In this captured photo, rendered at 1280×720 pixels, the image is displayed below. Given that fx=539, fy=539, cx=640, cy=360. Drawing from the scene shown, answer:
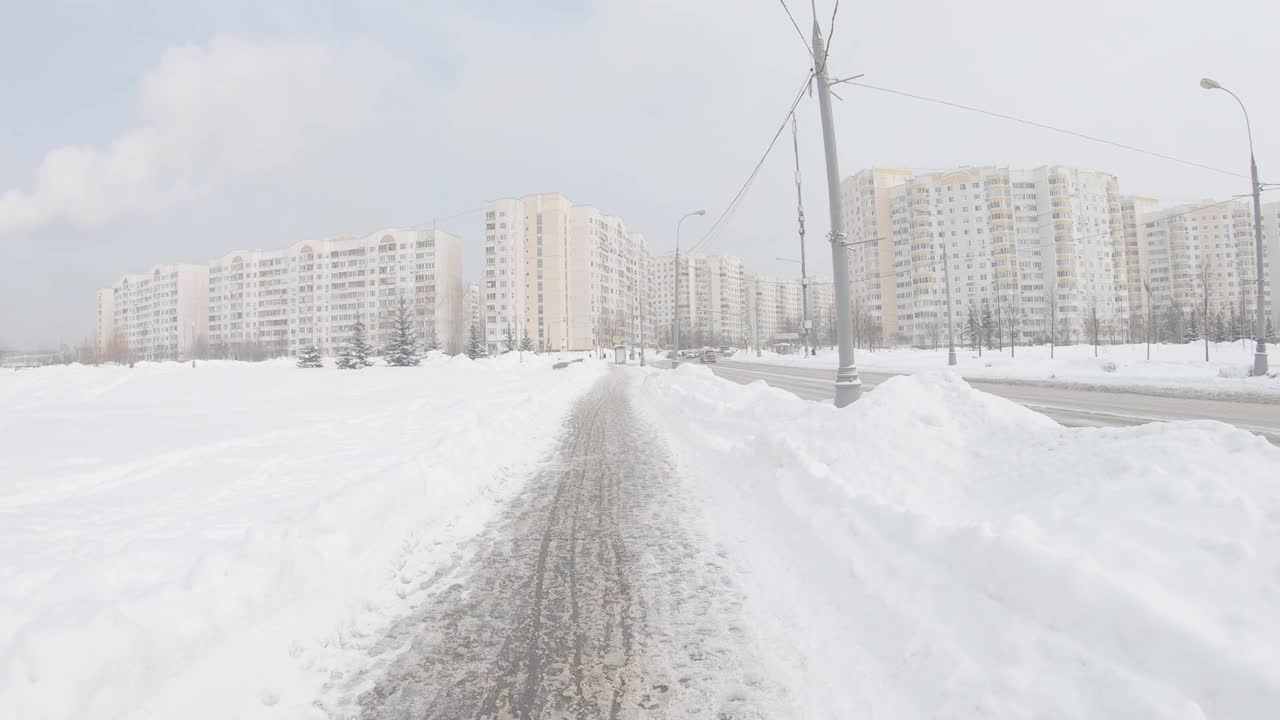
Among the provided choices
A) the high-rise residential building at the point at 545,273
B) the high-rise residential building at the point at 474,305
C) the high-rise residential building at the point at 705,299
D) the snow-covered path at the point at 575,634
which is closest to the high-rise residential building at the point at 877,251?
the high-rise residential building at the point at 705,299

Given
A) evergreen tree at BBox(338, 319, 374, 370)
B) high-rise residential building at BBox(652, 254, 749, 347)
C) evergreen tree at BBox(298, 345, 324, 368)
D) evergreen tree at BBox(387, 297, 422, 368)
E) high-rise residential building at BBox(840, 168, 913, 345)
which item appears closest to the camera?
evergreen tree at BBox(387, 297, 422, 368)

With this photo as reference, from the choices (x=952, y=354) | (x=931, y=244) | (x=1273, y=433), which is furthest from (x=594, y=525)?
(x=931, y=244)

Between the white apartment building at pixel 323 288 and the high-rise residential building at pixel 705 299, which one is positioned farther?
the high-rise residential building at pixel 705 299

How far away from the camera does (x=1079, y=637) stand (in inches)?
Result: 90.4

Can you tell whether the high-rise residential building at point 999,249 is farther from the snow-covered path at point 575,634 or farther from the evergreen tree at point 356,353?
the snow-covered path at point 575,634

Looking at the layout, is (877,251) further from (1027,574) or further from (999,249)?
(1027,574)

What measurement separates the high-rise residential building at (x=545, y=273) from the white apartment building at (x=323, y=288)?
9.07m

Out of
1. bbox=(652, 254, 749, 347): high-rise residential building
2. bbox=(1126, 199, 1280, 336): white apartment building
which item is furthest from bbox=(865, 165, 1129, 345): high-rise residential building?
bbox=(652, 254, 749, 347): high-rise residential building

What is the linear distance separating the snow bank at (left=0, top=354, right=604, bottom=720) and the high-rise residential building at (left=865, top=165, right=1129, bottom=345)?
88.6 meters

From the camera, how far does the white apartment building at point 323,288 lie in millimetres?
100875

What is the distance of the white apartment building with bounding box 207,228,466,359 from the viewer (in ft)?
331

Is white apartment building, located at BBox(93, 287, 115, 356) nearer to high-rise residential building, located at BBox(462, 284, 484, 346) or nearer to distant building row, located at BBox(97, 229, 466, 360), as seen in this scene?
distant building row, located at BBox(97, 229, 466, 360)

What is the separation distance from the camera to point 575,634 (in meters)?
3.06

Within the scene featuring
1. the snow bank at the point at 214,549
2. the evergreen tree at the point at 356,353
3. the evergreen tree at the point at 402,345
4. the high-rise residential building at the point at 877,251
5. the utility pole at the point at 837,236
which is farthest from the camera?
the high-rise residential building at the point at 877,251
